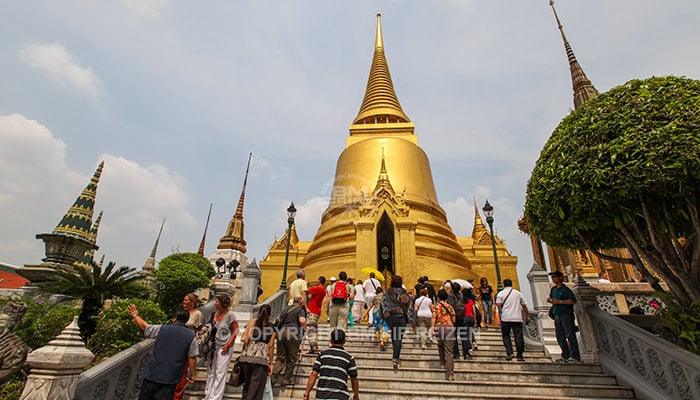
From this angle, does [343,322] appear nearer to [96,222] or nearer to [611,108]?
[611,108]

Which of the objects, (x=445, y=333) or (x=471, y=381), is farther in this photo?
(x=445, y=333)

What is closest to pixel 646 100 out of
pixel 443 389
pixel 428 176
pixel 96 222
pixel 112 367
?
pixel 443 389

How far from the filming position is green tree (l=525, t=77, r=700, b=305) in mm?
4707

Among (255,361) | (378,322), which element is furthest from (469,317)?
(255,361)

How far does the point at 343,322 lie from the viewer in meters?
8.00

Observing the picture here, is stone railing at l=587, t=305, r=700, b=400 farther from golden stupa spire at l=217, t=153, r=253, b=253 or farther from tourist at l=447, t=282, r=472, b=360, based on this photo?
golden stupa spire at l=217, t=153, r=253, b=253

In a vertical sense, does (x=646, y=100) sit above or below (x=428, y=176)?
below

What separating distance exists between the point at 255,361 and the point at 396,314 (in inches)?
115

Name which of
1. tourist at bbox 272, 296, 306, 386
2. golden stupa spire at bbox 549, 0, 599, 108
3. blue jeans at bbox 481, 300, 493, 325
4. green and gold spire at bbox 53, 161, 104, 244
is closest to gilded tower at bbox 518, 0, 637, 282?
golden stupa spire at bbox 549, 0, 599, 108

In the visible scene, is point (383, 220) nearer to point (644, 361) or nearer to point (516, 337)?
point (516, 337)

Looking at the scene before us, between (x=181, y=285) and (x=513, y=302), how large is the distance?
16.4 metres

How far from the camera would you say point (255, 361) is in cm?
463

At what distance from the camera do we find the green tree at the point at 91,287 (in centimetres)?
835

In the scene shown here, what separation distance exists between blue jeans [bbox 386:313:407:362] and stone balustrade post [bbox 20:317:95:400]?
14.8 ft
